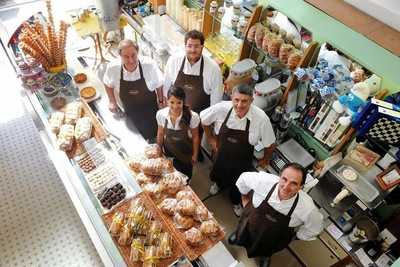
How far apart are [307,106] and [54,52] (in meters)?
2.69

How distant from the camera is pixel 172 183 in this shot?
8.36 feet

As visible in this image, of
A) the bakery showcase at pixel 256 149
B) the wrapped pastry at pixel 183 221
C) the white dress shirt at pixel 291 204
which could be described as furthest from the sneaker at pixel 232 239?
the wrapped pastry at pixel 183 221

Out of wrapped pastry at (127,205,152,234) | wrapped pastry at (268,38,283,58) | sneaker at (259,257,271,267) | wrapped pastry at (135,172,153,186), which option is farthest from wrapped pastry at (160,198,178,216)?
wrapped pastry at (268,38,283,58)

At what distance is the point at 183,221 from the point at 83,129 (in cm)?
122

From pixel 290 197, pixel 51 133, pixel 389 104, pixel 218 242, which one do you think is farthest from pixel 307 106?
pixel 51 133

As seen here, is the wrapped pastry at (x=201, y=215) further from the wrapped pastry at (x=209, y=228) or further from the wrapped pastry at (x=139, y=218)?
the wrapped pastry at (x=139, y=218)

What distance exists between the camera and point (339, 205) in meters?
3.36

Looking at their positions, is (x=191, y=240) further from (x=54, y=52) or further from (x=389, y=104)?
(x=54, y=52)

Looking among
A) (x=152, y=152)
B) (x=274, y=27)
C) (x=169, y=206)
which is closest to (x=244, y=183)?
(x=169, y=206)

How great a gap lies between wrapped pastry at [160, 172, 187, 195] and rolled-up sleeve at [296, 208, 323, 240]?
1.06m

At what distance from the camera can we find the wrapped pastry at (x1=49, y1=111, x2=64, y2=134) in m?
2.78

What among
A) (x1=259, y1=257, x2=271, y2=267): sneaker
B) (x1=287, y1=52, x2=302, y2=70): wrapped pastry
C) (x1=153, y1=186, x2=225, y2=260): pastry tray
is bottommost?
(x1=259, y1=257, x2=271, y2=267): sneaker

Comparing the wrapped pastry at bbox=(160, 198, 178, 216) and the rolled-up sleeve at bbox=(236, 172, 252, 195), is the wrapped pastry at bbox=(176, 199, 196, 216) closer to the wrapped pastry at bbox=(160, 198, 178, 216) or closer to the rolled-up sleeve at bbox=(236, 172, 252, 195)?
the wrapped pastry at bbox=(160, 198, 178, 216)

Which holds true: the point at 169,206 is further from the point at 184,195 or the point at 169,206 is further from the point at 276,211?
the point at 276,211
